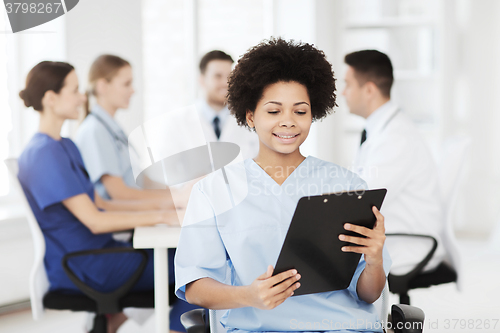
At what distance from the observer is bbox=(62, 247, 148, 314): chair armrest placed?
5.42 ft

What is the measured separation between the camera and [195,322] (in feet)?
3.56

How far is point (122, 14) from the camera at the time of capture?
3205mm

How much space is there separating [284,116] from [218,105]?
197 cm

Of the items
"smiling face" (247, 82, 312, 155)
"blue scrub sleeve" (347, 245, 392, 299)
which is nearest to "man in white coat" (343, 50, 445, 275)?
"blue scrub sleeve" (347, 245, 392, 299)

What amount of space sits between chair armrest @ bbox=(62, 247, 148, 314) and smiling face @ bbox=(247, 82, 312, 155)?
740 millimetres

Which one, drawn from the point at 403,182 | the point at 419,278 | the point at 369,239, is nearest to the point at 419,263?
the point at 419,278

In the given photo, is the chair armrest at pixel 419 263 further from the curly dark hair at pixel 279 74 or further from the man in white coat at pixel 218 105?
the man in white coat at pixel 218 105

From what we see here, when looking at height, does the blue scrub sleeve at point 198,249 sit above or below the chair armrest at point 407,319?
above

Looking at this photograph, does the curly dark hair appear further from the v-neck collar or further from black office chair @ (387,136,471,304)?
black office chair @ (387,136,471,304)

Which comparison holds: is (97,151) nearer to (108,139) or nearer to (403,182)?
(108,139)

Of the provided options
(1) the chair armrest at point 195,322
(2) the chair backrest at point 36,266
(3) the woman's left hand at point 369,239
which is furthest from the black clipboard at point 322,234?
(2) the chair backrest at point 36,266

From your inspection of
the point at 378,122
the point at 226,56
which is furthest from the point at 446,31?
the point at 378,122

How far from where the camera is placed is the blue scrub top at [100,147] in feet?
7.55

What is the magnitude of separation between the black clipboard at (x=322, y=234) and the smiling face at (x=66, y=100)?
1.43 metres
